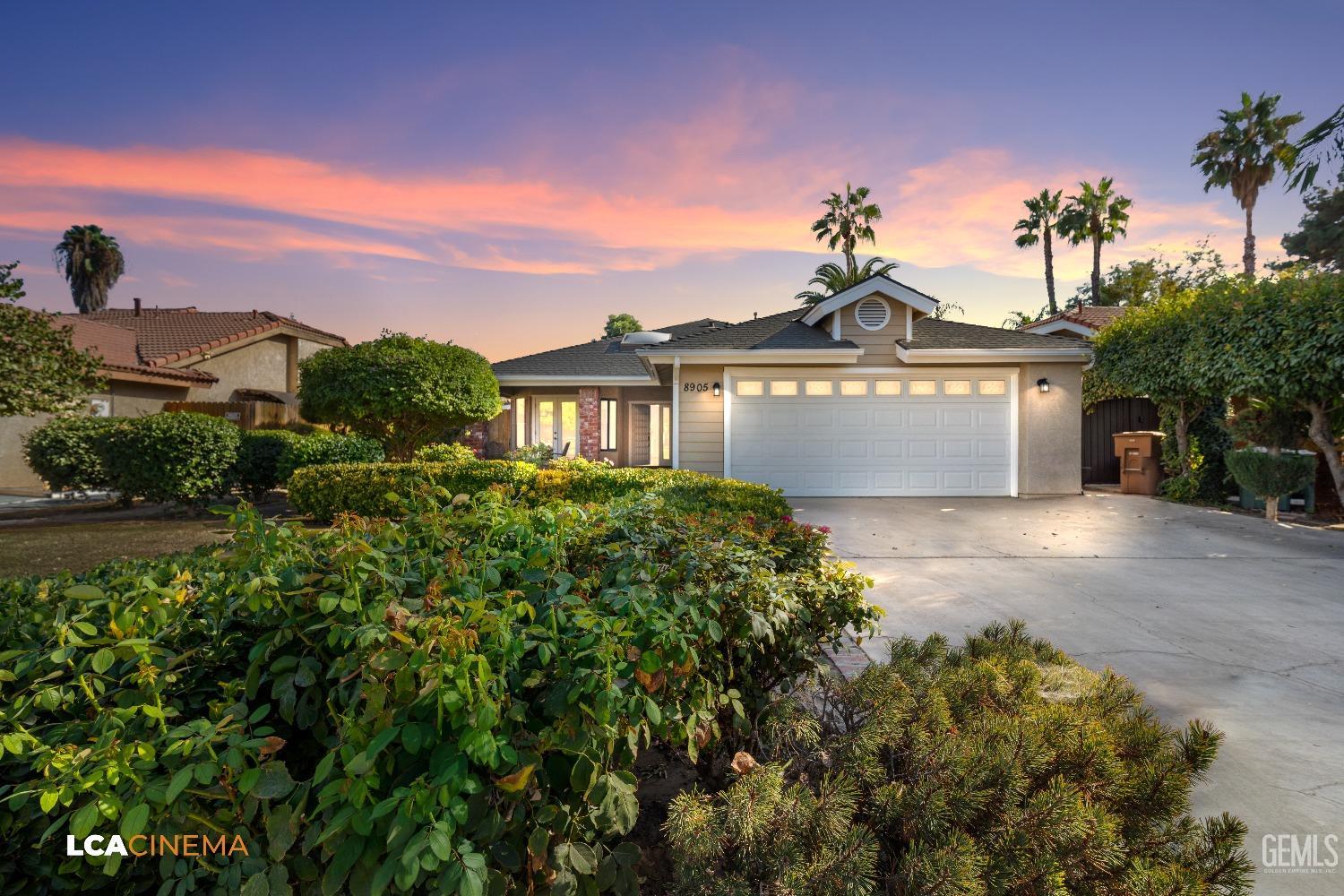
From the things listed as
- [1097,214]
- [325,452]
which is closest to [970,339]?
[325,452]

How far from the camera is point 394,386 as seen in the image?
39.3ft

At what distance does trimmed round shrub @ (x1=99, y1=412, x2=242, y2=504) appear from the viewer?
1062 cm

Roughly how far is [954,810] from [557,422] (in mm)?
19089

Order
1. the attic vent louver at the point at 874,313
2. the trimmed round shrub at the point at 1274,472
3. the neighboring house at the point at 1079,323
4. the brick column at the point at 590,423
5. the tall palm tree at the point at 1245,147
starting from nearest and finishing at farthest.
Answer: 1. the trimmed round shrub at the point at 1274,472
2. the attic vent louver at the point at 874,313
3. the neighboring house at the point at 1079,323
4. the brick column at the point at 590,423
5. the tall palm tree at the point at 1245,147

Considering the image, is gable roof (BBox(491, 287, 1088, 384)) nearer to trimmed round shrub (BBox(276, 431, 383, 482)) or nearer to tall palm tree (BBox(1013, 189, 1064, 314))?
trimmed round shrub (BBox(276, 431, 383, 482))

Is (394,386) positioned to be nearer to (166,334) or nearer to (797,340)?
(797,340)

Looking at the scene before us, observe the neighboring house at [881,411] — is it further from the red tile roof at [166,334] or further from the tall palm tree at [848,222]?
the tall palm tree at [848,222]

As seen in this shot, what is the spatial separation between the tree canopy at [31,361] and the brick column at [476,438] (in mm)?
12190

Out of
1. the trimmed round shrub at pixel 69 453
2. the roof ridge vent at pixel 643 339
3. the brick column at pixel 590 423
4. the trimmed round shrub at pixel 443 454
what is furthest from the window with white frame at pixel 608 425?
the trimmed round shrub at pixel 69 453

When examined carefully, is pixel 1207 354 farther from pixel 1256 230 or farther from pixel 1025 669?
pixel 1256 230

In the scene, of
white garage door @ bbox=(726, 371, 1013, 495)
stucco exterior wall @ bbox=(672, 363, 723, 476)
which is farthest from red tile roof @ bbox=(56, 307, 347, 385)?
white garage door @ bbox=(726, 371, 1013, 495)

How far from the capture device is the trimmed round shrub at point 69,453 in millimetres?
11586

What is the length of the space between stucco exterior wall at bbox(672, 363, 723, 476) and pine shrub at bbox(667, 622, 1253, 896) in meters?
11.4

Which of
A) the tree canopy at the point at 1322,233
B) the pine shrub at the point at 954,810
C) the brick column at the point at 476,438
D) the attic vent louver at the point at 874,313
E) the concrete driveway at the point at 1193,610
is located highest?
the tree canopy at the point at 1322,233
